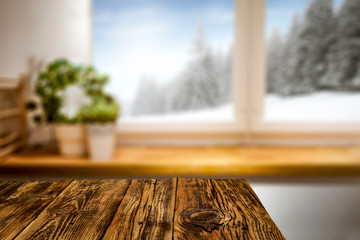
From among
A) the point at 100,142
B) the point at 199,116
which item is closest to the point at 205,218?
the point at 100,142

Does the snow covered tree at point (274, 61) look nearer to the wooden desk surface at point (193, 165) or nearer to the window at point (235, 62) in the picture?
the window at point (235, 62)

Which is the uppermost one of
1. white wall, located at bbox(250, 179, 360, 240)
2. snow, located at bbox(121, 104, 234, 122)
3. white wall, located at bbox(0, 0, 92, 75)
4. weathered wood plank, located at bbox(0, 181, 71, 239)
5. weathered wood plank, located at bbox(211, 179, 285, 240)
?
white wall, located at bbox(0, 0, 92, 75)

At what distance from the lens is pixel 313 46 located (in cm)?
Result: 228

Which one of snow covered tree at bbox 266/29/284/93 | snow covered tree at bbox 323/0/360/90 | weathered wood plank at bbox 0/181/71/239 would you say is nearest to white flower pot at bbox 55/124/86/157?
weathered wood plank at bbox 0/181/71/239

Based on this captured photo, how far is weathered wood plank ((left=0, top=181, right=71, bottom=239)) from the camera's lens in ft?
2.42

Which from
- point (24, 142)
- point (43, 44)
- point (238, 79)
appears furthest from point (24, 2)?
point (238, 79)

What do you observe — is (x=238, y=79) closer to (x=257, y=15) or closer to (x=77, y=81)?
(x=257, y=15)

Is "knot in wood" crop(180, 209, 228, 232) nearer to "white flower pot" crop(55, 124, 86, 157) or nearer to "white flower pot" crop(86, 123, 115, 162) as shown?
"white flower pot" crop(86, 123, 115, 162)

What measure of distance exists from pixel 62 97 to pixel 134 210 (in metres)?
1.47

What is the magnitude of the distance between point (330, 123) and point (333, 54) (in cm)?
41

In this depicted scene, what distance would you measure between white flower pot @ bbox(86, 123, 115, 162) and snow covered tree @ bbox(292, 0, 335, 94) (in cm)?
114

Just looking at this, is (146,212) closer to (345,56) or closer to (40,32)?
(40,32)

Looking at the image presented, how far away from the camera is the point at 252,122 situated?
2.26 m

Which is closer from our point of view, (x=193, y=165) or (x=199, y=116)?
(x=193, y=165)
